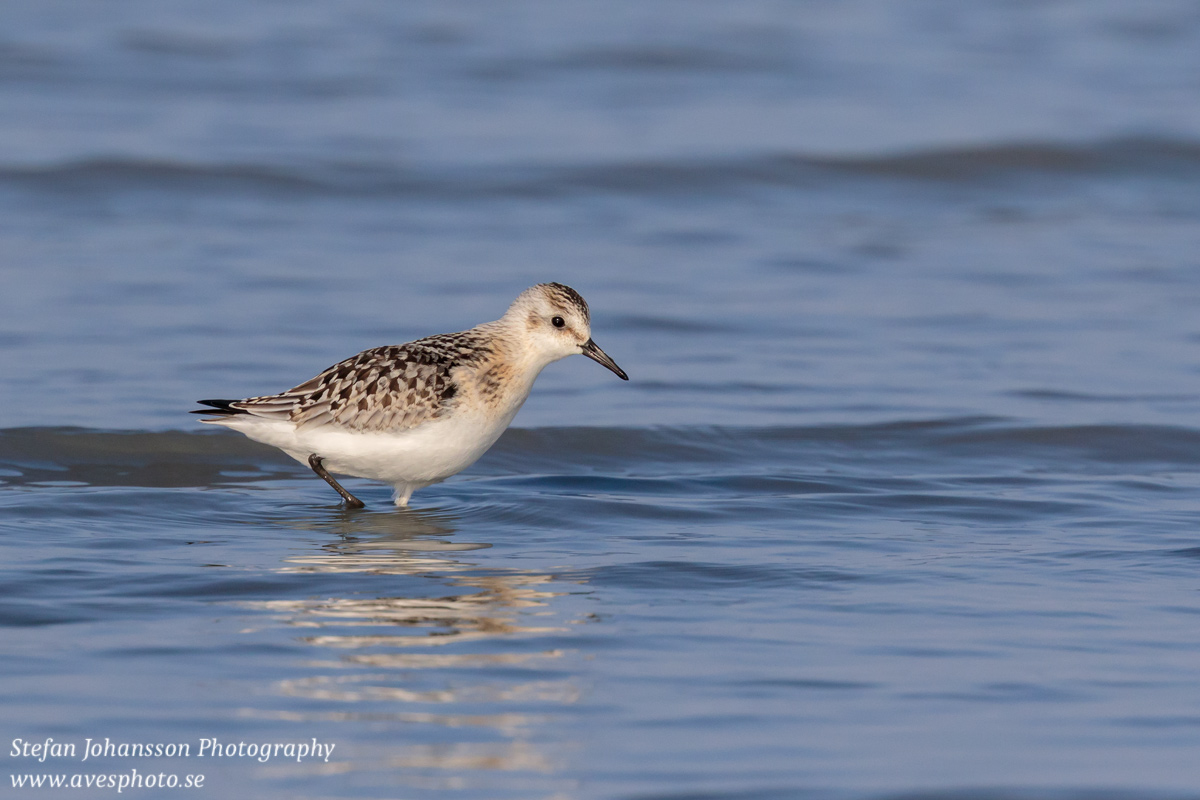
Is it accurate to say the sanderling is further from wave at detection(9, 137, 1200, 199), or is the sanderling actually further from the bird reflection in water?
wave at detection(9, 137, 1200, 199)

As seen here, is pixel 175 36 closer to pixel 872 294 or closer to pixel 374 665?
pixel 872 294

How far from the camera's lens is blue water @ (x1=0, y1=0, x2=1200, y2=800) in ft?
16.5

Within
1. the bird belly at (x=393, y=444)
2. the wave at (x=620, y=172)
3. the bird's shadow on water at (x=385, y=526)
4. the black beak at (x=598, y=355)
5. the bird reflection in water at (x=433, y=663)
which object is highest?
the wave at (x=620, y=172)

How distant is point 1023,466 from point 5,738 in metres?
6.03

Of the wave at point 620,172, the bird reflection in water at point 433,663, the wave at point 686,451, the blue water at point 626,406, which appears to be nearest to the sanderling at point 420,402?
the blue water at point 626,406

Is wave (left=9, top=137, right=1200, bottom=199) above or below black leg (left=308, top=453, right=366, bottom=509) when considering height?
above

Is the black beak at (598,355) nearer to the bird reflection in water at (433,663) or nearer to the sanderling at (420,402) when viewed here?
the sanderling at (420,402)

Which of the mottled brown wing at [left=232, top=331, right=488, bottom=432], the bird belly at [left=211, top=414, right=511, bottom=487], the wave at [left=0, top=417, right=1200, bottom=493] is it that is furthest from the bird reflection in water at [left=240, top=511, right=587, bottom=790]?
the wave at [left=0, top=417, right=1200, bottom=493]

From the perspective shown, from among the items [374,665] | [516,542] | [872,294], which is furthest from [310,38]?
[374,665]

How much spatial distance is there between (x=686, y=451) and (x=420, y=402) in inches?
90.9

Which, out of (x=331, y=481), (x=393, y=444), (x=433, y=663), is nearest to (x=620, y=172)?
(x=331, y=481)

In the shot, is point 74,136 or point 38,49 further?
point 38,49

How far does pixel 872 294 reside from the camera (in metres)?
13.1

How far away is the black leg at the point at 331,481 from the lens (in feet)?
25.9
